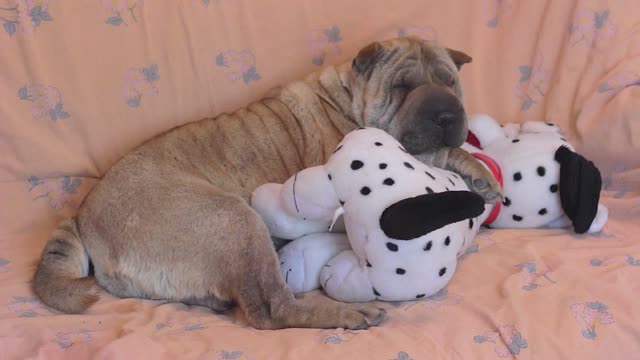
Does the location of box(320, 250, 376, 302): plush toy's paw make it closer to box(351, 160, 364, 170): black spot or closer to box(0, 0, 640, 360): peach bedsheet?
box(0, 0, 640, 360): peach bedsheet

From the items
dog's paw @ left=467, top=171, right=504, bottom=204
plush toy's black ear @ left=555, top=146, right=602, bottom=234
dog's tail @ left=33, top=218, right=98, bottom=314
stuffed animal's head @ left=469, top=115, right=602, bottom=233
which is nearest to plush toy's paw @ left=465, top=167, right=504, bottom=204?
dog's paw @ left=467, top=171, right=504, bottom=204

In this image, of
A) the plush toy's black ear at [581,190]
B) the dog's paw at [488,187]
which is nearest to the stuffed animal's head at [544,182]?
the plush toy's black ear at [581,190]

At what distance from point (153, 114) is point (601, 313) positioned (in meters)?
1.72

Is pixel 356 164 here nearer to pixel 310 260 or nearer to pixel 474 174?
pixel 310 260

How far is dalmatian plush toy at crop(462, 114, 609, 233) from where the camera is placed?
→ 79.4 inches

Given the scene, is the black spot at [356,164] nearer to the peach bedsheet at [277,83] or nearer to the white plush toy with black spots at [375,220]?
the white plush toy with black spots at [375,220]

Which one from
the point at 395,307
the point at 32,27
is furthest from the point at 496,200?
the point at 32,27

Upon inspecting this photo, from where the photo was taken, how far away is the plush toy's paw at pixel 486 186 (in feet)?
6.63

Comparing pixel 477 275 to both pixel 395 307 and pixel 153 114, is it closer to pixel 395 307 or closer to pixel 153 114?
pixel 395 307

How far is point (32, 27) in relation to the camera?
2350 mm

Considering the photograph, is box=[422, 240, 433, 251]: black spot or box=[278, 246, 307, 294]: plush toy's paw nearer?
box=[422, 240, 433, 251]: black spot

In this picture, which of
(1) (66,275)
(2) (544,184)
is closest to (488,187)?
(2) (544,184)

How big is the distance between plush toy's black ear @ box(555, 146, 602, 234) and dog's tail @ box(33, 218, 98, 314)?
151cm

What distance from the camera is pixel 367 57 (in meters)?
2.12
